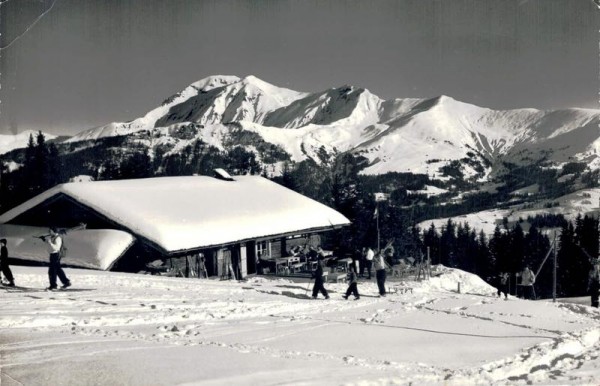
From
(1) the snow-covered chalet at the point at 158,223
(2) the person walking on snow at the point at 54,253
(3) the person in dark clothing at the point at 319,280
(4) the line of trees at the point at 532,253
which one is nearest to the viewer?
(2) the person walking on snow at the point at 54,253

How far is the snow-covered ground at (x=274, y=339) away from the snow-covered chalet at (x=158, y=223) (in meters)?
5.34

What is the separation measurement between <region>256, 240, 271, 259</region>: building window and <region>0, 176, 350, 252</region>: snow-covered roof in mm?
2045

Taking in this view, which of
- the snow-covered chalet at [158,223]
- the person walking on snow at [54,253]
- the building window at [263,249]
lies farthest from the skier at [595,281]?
the person walking on snow at [54,253]

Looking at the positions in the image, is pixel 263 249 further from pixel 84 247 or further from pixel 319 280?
pixel 319 280

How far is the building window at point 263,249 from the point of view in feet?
97.7

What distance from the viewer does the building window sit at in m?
29.8

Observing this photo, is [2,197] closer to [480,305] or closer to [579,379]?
[480,305]

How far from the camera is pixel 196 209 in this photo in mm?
26094

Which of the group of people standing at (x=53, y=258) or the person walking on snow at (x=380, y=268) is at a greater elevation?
the group of people standing at (x=53, y=258)

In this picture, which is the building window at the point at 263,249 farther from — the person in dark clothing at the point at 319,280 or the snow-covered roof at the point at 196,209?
the person in dark clothing at the point at 319,280

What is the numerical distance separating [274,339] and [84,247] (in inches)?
555

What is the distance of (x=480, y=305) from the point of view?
623 inches

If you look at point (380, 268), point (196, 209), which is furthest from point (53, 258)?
point (196, 209)

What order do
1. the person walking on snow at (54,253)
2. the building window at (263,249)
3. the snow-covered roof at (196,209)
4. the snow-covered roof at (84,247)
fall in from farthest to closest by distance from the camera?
the building window at (263,249) < the snow-covered roof at (196,209) < the snow-covered roof at (84,247) < the person walking on snow at (54,253)
